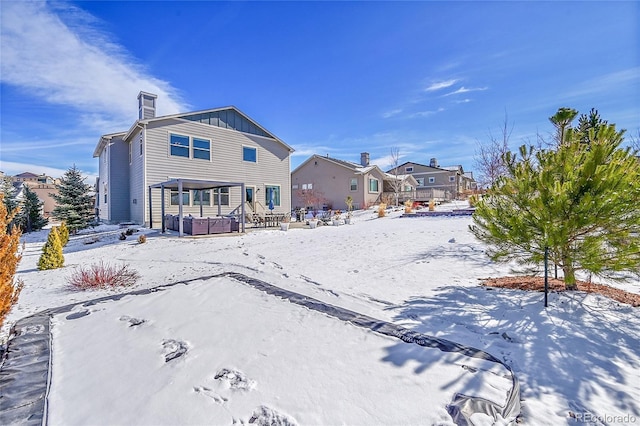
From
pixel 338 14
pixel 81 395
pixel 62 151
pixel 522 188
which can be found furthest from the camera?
pixel 62 151

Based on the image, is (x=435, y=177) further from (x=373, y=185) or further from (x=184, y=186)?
(x=184, y=186)

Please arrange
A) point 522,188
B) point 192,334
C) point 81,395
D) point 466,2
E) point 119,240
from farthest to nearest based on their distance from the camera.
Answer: point 119,240
point 466,2
point 522,188
point 192,334
point 81,395

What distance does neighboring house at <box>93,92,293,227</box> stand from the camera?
49.1ft

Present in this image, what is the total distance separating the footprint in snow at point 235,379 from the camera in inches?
94.9

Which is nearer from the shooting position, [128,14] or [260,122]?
[128,14]

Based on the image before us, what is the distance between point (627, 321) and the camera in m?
3.58

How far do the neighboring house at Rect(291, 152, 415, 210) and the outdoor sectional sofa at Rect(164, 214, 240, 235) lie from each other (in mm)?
17810

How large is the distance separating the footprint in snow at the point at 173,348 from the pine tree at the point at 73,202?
17.1 metres

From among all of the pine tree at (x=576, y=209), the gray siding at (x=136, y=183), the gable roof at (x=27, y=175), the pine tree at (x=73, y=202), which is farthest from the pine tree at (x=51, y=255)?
the gable roof at (x=27, y=175)

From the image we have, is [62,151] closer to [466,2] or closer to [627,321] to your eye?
[466,2]

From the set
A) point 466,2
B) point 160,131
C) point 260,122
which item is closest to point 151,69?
point 160,131

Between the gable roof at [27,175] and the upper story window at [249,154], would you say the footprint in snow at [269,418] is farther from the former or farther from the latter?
the gable roof at [27,175]

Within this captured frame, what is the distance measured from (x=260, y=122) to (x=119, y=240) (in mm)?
11505

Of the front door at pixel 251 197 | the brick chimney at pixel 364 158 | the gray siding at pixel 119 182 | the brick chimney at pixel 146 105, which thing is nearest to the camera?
the gray siding at pixel 119 182
